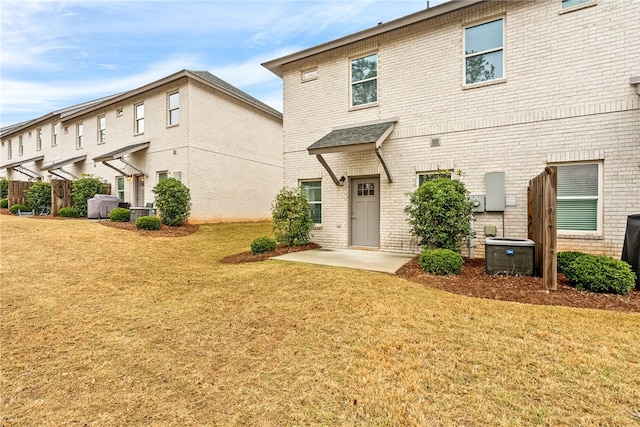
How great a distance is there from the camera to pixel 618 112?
21.0ft

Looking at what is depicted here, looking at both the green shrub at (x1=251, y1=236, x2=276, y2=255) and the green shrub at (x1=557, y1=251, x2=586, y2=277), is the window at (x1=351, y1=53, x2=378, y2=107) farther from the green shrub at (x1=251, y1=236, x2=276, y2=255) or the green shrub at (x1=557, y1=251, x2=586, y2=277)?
the green shrub at (x1=557, y1=251, x2=586, y2=277)

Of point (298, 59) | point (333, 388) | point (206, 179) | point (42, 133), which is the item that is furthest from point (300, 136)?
point (42, 133)

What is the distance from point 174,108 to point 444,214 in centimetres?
1433

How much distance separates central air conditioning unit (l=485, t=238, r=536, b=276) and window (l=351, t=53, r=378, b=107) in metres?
5.76

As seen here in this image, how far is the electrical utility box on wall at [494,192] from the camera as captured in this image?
7.45 m

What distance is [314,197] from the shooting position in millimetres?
10492

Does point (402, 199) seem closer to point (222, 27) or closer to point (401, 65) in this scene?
point (401, 65)

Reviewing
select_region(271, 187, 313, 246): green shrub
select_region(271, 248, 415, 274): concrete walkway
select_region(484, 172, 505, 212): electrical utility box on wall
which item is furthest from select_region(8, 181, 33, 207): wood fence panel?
select_region(484, 172, 505, 212): electrical utility box on wall

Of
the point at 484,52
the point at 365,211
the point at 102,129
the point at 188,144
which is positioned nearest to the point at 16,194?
the point at 102,129

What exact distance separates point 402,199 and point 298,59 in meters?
6.31

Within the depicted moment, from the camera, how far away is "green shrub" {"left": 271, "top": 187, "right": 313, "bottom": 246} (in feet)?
31.1

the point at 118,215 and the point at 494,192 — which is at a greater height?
the point at 494,192

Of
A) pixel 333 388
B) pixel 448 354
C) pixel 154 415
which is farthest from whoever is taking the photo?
pixel 448 354

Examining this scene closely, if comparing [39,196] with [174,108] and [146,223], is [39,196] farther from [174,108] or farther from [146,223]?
[146,223]
